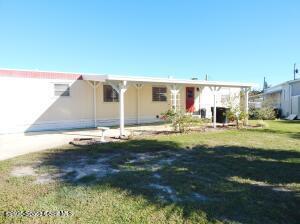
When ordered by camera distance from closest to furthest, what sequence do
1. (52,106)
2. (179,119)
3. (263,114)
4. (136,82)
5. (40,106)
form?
(179,119) → (136,82) → (40,106) → (52,106) → (263,114)

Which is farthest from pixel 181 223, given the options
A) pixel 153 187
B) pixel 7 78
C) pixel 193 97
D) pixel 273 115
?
pixel 273 115

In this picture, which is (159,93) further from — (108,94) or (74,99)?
(74,99)

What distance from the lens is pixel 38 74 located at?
44.7ft

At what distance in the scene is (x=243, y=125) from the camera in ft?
53.1

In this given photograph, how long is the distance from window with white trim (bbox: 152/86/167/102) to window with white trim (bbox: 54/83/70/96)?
553 cm

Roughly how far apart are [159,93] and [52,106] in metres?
6.84

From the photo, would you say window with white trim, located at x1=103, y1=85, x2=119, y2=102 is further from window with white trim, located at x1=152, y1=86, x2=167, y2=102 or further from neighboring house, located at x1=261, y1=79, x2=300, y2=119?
neighboring house, located at x1=261, y1=79, x2=300, y2=119

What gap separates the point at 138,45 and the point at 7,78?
21.7 meters

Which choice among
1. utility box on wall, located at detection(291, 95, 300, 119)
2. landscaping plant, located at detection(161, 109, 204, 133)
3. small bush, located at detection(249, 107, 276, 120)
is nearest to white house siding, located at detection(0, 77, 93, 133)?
landscaping plant, located at detection(161, 109, 204, 133)

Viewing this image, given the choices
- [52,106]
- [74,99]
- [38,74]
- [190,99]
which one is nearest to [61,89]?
[74,99]

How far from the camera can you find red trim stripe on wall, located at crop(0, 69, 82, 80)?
12.9 metres

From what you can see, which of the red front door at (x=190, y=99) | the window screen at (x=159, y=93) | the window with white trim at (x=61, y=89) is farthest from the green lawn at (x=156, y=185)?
the red front door at (x=190, y=99)

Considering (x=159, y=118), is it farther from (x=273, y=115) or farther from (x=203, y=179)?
(x=203, y=179)

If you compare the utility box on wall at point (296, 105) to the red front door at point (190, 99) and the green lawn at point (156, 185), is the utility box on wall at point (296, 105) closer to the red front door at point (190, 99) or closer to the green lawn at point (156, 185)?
the red front door at point (190, 99)
